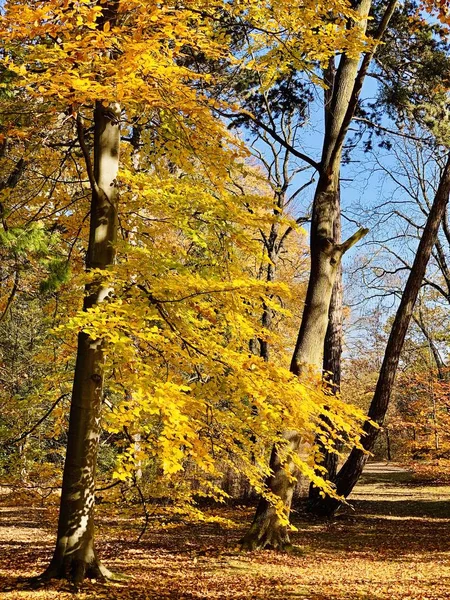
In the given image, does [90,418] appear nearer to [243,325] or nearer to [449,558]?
[243,325]

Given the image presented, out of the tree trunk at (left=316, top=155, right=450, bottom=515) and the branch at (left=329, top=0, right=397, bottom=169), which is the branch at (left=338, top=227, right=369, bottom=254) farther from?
the tree trunk at (left=316, top=155, right=450, bottom=515)

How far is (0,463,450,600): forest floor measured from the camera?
5387 mm

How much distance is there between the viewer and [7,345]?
17.3 metres

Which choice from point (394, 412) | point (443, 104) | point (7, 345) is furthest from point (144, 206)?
point (394, 412)

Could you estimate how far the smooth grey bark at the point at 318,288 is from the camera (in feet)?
24.8

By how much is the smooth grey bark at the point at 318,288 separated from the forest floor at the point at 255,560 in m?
0.37

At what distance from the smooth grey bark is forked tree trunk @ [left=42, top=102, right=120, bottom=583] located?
9.54 feet

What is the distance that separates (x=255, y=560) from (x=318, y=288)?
3.66 meters

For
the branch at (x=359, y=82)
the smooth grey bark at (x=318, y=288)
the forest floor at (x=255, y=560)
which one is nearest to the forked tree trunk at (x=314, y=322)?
the smooth grey bark at (x=318, y=288)

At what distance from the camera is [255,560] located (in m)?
7.05

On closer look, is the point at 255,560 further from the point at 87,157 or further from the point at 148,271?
the point at 87,157

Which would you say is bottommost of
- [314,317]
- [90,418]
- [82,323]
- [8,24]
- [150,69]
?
[90,418]

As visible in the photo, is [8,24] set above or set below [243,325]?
above

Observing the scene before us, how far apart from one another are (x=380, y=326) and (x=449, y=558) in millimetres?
24429
